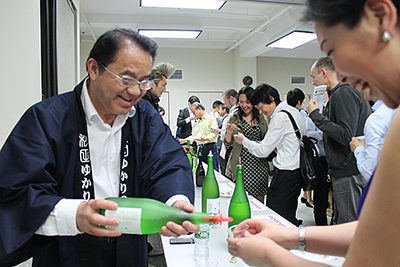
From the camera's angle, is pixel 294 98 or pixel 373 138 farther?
pixel 294 98

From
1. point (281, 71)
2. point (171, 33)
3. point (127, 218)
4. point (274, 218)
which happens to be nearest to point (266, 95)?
point (274, 218)

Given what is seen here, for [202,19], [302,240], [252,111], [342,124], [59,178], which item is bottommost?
[302,240]

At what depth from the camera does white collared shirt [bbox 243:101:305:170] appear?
2799mm

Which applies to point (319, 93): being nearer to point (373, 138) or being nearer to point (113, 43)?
point (373, 138)

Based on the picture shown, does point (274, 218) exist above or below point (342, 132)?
below

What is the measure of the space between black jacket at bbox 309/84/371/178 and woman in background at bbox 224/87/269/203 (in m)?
0.56

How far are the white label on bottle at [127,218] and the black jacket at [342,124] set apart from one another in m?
2.07

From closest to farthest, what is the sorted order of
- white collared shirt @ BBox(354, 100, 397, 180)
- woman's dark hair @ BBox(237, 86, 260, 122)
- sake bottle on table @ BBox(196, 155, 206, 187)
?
white collared shirt @ BBox(354, 100, 397, 180) < sake bottle on table @ BBox(196, 155, 206, 187) < woman's dark hair @ BBox(237, 86, 260, 122)

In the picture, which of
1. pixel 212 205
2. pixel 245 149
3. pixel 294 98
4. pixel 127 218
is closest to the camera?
pixel 127 218

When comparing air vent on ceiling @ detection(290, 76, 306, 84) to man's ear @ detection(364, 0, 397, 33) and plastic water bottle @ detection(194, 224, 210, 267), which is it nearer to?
plastic water bottle @ detection(194, 224, 210, 267)

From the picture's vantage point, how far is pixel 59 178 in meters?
1.11

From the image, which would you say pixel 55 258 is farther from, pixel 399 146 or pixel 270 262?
pixel 399 146

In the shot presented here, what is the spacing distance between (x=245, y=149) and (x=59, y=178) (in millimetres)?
2199

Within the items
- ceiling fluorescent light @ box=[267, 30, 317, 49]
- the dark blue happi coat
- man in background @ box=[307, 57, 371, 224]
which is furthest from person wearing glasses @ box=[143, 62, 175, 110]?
ceiling fluorescent light @ box=[267, 30, 317, 49]
